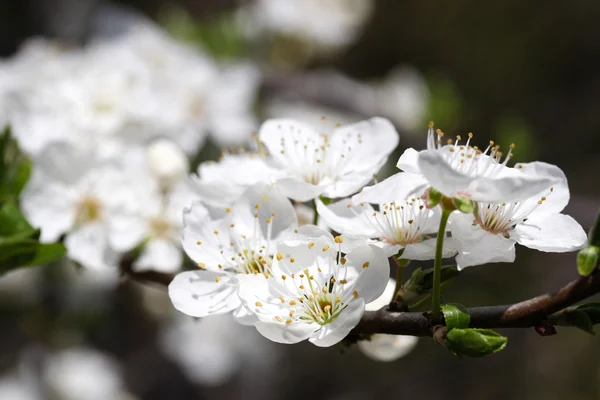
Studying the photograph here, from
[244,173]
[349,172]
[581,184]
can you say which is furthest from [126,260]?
[581,184]

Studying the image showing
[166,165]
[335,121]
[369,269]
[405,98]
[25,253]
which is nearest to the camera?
[369,269]

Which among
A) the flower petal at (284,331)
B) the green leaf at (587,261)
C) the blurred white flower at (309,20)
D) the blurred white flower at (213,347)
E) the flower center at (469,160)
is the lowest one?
the blurred white flower at (213,347)

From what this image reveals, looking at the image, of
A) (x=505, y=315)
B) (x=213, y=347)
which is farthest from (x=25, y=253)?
(x=213, y=347)

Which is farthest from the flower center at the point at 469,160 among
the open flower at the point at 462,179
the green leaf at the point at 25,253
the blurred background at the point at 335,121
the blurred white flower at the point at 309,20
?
the blurred white flower at the point at 309,20

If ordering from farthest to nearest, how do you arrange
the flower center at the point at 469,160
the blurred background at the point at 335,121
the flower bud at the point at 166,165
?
the blurred background at the point at 335,121, the flower bud at the point at 166,165, the flower center at the point at 469,160

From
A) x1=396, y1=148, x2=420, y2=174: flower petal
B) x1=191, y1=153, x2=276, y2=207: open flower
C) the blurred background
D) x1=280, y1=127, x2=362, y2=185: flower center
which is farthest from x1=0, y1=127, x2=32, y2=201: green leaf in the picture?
x1=396, y1=148, x2=420, y2=174: flower petal

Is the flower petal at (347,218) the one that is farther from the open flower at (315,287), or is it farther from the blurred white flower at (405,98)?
the blurred white flower at (405,98)

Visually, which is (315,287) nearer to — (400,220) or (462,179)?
(400,220)
